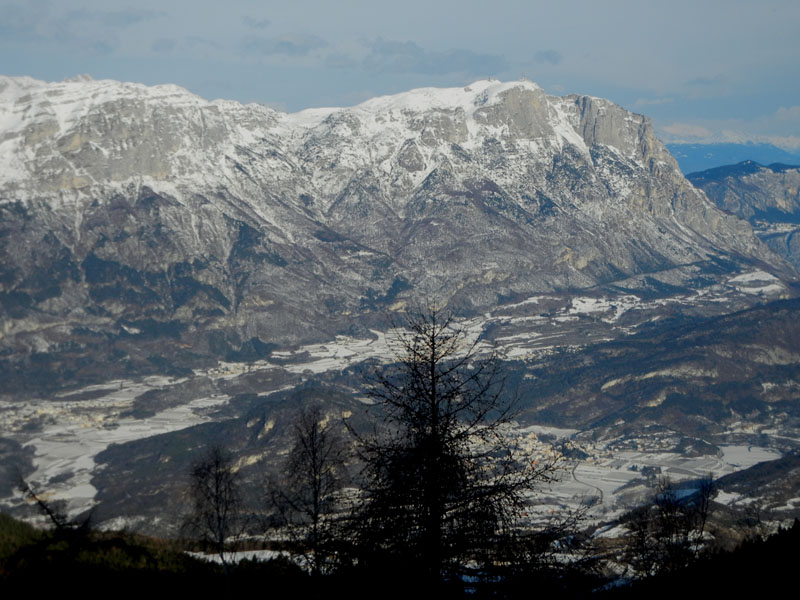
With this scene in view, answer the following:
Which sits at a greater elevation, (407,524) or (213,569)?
(407,524)

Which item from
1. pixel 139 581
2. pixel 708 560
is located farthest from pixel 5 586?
pixel 708 560

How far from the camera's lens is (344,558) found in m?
25.8

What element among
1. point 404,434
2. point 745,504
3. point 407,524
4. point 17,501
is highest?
point 404,434

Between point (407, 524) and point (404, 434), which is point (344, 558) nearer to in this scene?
point (407, 524)

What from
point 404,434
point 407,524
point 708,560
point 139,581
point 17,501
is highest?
point 404,434

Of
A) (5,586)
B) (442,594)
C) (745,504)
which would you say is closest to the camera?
(442,594)

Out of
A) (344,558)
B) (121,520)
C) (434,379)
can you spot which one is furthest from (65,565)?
(121,520)

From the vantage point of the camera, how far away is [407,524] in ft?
83.7

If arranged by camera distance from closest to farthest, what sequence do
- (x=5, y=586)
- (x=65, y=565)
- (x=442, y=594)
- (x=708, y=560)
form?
(x=442, y=594), (x=5, y=586), (x=65, y=565), (x=708, y=560)

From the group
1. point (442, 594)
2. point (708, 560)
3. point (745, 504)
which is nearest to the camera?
point (442, 594)

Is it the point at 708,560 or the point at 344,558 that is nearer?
the point at 344,558

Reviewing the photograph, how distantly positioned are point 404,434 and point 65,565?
489 inches

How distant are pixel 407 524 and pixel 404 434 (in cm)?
302

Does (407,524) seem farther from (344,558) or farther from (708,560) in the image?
(708,560)
